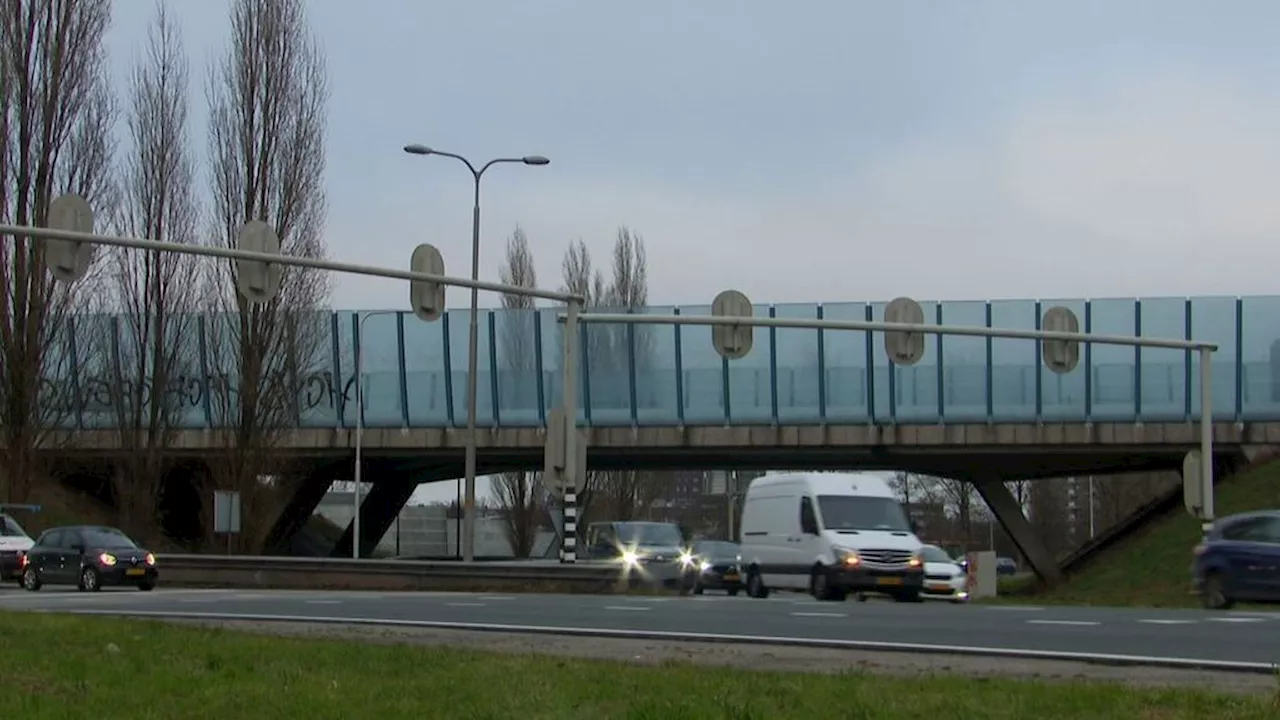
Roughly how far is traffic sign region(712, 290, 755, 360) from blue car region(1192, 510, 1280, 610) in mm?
8345

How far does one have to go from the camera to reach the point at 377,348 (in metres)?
54.8

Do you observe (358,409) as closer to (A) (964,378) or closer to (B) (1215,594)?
(A) (964,378)

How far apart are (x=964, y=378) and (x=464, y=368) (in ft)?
50.6

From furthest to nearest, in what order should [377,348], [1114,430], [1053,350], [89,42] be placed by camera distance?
[377,348] → [1114,430] → [89,42] → [1053,350]

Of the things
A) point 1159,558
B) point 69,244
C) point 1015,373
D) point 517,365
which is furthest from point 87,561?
point 1015,373

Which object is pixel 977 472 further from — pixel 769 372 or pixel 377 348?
pixel 377 348

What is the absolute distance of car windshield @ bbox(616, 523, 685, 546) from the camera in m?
39.7

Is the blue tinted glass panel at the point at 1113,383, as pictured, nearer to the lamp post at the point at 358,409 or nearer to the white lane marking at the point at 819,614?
the lamp post at the point at 358,409

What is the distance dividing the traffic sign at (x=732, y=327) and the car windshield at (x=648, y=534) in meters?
10.4

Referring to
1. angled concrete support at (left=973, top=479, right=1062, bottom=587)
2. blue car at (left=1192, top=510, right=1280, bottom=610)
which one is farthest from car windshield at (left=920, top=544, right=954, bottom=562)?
blue car at (left=1192, top=510, right=1280, bottom=610)

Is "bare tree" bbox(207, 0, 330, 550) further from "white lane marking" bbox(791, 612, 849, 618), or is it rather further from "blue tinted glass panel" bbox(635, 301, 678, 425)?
"white lane marking" bbox(791, 612, 849, 618)

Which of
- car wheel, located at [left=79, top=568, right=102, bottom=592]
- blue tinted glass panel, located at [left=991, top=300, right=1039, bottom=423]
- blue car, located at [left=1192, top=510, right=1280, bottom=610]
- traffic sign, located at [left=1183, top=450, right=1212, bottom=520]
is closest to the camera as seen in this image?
blue car, located at [left=1192, top=510, right=1280, bottom=610]

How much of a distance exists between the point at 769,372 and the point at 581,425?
19.2 ft

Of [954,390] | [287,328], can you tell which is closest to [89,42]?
[287,328]
